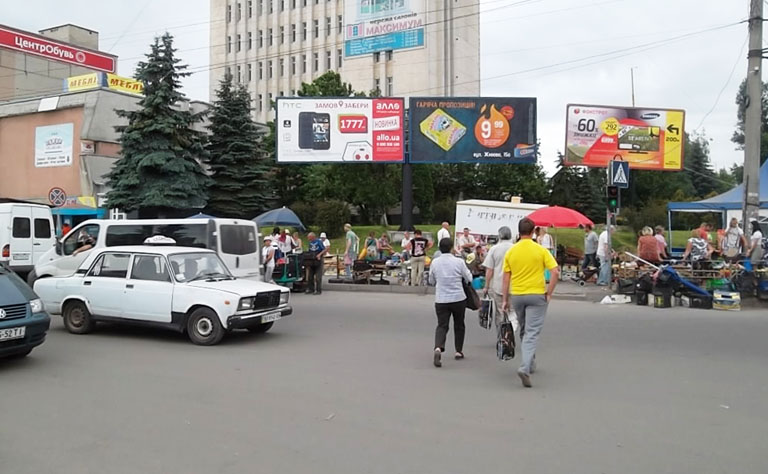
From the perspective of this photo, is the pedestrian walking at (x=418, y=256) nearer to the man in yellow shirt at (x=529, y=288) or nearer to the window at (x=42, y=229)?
the man in yellow shirt at (x=529, y=288)

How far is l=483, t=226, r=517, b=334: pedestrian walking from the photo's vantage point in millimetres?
9062

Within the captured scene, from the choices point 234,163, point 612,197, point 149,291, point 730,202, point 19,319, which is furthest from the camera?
point 234,163

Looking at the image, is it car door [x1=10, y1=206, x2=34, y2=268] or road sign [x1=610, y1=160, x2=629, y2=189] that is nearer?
road sign [x1=610, y1=160, x2=629, y2=189]

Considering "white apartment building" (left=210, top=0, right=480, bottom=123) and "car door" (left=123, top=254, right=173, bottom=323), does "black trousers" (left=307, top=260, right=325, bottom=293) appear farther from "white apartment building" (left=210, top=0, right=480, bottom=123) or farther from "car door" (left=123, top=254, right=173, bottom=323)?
"white apartment building" (left=210, top=0, right=480, bottom=123)

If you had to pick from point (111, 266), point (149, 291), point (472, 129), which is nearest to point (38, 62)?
point (472, 129)

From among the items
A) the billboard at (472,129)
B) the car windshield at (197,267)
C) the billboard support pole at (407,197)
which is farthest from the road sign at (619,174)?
the car windshield at (197,267)

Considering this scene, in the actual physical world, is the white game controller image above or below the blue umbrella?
above

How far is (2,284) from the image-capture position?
8.21 metres

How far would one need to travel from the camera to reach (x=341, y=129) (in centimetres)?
2669

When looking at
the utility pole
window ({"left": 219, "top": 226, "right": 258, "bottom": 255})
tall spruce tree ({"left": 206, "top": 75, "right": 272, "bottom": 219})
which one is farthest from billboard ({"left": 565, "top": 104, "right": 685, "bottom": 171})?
tall spruce tree ({"left": 206, "top": 75, "right": 272, "bottom": 219})

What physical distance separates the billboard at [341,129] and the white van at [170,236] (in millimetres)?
11920

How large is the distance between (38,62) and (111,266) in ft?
184

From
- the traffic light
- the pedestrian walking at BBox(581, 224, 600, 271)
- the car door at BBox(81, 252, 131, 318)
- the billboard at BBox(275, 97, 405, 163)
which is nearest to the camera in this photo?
the car door at BBox(81, 252, 131, 318)

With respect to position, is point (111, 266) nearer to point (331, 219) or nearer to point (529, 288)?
point (529, 288)
